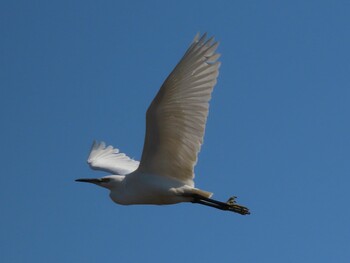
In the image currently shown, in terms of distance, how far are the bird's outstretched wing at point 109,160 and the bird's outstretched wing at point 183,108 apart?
3.56 meters

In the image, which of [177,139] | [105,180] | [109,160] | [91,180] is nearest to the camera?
[177,139]

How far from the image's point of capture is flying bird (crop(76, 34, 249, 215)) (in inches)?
668

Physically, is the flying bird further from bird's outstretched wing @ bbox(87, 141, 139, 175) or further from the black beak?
bird's outstretched wing @ bbox(87, 141, 139, 175)

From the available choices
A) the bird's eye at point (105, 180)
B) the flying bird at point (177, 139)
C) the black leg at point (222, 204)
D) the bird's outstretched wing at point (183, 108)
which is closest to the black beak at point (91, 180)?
the bird's eye at point (105, 180)

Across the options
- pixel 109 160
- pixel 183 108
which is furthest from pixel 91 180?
pixel 183 108

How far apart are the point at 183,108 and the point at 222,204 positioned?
106 inches

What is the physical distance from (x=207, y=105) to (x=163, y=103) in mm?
910

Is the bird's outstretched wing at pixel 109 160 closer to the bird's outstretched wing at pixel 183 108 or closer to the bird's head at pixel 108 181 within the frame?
the bird's head at pixel 108 181

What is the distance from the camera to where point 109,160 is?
75.0ft

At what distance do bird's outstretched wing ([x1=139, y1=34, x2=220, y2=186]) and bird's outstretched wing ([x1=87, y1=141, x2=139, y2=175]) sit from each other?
3559 mm

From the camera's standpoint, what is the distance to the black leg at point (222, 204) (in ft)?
59.6

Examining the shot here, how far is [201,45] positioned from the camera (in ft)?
55.5

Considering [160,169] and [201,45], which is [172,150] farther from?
[201,45]

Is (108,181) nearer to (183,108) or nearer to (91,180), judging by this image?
(91,180)
